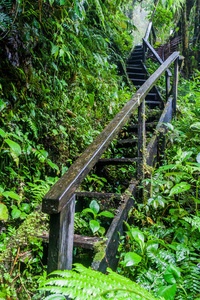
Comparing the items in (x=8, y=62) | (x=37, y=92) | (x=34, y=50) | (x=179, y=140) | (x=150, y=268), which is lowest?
(x=150, y=268)

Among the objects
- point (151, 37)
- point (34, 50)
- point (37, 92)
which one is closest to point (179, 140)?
point (37, 92)

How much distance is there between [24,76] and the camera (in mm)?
2316

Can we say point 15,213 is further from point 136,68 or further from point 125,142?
point 136,68

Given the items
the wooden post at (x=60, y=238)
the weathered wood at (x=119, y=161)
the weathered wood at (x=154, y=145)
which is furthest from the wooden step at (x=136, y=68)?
the wooden post at (x=60, y=238)

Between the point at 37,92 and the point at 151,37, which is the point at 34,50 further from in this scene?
the point at 151,37

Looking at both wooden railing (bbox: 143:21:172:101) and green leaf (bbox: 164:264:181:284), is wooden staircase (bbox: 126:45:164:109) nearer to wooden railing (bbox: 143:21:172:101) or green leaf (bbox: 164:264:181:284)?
wooden railing (bbox: 143:21:172:101)

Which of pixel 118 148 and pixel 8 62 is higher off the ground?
pixel 8 62

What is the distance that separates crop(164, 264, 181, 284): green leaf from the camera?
1.18 meters

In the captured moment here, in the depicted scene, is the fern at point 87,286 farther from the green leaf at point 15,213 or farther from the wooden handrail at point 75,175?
the green leaf at point 15,213

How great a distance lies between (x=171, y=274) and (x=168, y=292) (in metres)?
0.11

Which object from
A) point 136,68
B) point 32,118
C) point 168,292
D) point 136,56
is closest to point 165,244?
point 168,292

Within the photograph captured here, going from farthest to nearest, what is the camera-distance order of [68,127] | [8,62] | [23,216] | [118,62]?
[118,62], [68,127], [8,62], [23,216]

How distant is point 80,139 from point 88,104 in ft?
2.65

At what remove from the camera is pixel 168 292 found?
3.65ft
